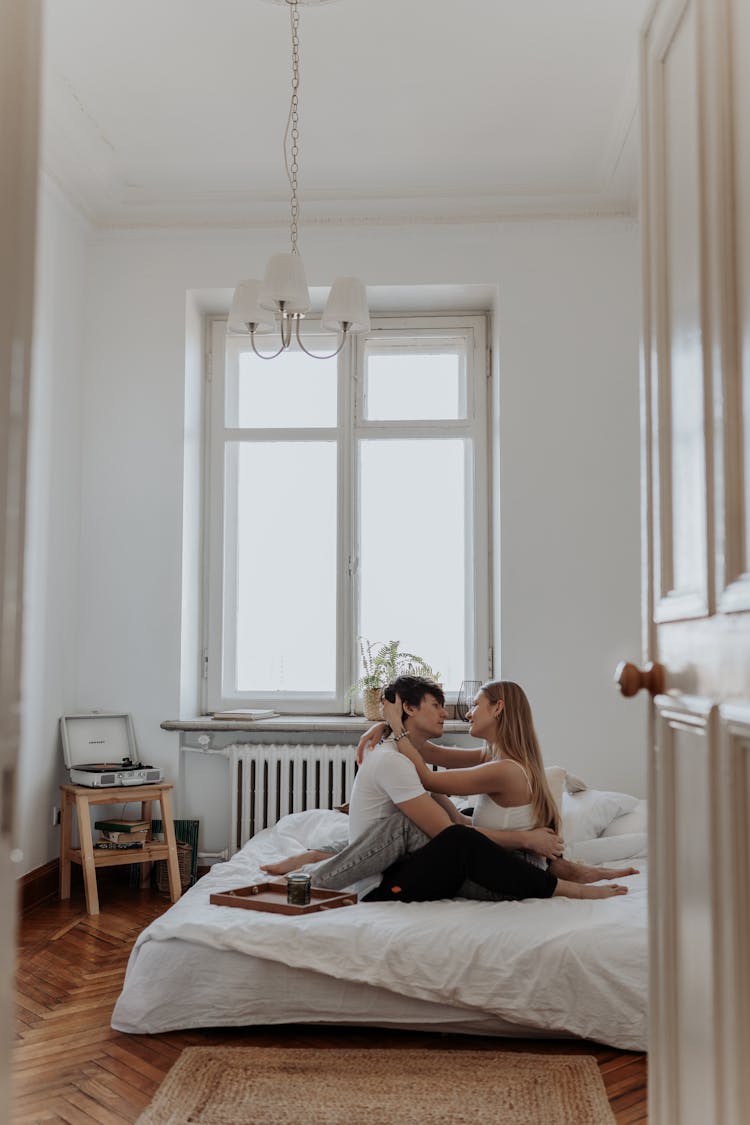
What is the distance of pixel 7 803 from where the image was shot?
90 cm

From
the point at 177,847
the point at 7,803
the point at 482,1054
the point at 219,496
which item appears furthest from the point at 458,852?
the point at 219,496

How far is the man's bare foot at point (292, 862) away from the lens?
3594mm

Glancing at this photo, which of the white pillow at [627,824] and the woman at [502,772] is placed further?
the white pillow at [627,824]

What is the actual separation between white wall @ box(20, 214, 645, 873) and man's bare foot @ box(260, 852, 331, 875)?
1.55 meters

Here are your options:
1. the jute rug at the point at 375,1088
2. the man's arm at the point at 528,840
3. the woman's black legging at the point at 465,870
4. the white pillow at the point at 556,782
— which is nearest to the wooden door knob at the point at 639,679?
the jute rug at the point at 375,1088

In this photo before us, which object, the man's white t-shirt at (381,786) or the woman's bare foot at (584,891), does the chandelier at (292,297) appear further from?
the woman's bare foot at (584,891)

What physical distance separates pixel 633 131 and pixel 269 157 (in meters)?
1.59

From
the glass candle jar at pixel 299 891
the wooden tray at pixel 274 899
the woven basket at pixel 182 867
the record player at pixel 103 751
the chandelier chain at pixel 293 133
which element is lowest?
the woven basket at pixel 182 867

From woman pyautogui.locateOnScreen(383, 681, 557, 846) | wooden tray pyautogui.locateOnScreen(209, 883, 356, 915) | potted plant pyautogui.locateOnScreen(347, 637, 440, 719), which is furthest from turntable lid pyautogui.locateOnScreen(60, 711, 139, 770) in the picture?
woman pyautogui.locateOnScreen(383, 681, 557, 846)

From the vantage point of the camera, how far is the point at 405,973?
2.85m

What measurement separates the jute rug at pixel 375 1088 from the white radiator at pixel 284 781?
2164 mm

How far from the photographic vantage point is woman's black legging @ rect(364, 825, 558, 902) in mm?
3203

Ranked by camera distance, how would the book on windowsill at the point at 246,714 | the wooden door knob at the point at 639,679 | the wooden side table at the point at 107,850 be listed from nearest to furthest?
the wooden door knob at the point at 639,679 → the wooden side table at the point at 107,850 → the book on windowsill at the point at 246,714

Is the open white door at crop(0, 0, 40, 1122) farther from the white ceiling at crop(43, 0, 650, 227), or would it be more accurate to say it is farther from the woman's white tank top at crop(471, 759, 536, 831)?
the white ceiling at crop(43, 0, 650, 227)
